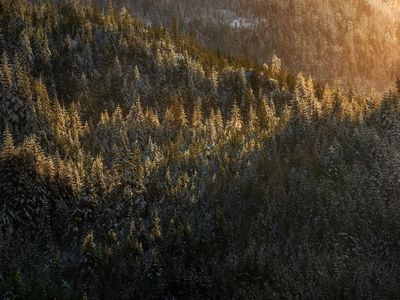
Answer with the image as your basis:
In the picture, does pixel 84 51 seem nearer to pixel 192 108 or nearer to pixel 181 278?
pixel 192 108

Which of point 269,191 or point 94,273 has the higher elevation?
point 269,191

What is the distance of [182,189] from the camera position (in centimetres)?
9669

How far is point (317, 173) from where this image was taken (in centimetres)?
9562

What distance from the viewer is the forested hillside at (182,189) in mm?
73250

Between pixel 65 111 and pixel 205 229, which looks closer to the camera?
pixel 205 229

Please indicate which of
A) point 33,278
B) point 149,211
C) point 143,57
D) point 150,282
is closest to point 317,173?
point 149,211

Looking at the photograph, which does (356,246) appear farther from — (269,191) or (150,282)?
(150,282)

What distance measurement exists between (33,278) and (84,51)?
90.0 metres

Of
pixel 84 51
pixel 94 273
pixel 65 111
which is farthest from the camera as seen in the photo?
pixel 84 51

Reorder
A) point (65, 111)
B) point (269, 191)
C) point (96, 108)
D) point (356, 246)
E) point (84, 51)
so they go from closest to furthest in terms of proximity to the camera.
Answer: point (356, 246), point (269, 191), point (65, 111), point (96, 108), point (84, 51)

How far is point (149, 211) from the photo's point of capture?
9469 cm

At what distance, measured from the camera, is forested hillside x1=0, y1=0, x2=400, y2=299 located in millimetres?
73250

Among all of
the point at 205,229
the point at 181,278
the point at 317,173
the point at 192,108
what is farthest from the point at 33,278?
the point at 192,108

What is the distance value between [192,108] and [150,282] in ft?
252
